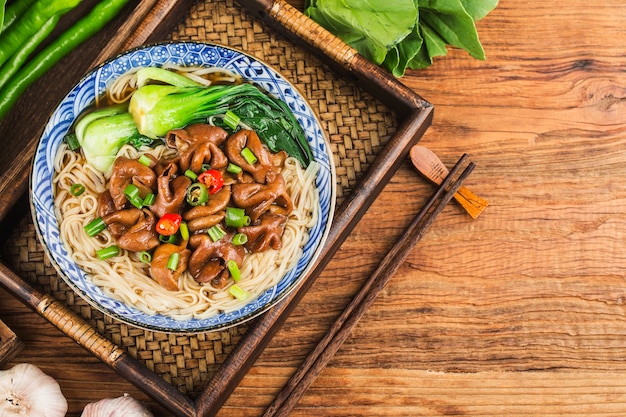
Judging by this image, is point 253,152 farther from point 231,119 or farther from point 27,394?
point 27,394

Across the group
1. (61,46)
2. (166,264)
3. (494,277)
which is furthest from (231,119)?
(494,277)

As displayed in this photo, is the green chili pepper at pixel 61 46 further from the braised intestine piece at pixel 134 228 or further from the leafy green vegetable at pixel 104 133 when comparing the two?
the braised intestine piece at pixel 134 228

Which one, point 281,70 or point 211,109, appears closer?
point 211,109

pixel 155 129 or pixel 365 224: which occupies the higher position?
pixel 155 129

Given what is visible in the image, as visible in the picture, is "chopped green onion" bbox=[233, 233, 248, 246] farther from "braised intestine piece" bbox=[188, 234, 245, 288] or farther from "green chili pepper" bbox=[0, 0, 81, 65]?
"green chili pepper" bbox=[0, 0, 81, 65]

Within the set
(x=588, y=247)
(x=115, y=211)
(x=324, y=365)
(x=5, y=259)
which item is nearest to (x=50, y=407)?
(x=5, y=259)

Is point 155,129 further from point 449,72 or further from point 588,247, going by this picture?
point 588,247
